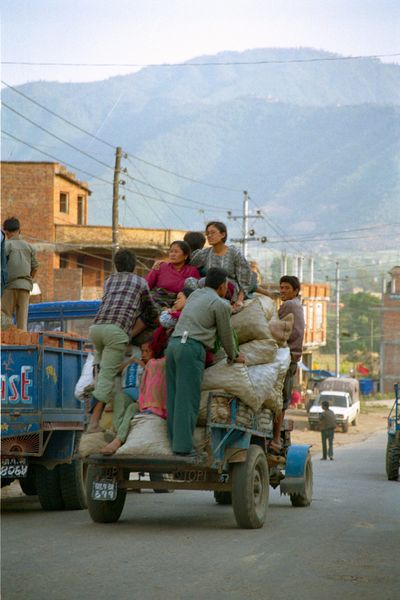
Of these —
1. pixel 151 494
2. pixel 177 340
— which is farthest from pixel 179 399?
pixel 151 494

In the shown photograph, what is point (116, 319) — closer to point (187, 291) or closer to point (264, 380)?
point (187, 291)

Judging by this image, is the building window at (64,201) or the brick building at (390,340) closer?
the building window at (64,201)

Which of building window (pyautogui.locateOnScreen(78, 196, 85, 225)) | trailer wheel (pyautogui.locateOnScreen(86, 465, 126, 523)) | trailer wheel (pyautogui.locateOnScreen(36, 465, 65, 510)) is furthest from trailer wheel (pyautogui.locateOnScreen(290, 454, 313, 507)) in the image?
building window (pyautogui.locateOnScreen(78, 196, 85, 225))

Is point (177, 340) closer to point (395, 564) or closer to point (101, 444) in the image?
point (101, 444)

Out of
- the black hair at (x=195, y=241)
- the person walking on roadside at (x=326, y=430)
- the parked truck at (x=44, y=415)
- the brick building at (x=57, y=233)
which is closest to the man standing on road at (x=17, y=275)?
the parked truck at (x=44, y=415)

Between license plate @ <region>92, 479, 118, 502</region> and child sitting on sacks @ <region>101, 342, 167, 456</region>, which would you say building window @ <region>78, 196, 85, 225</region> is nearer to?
child sitting on sacks @ <region>101, 342, 167, 456</region>

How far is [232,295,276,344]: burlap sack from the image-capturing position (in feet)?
40.0

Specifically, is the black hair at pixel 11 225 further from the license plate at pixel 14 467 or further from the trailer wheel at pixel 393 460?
the trailer wheel at pixel 393 460

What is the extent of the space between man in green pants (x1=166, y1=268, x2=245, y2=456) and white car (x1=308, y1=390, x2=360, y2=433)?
43.0 meters

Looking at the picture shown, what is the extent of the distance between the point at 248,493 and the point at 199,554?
6.06 feet

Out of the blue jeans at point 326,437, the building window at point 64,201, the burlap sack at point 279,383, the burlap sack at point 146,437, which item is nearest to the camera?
the burlap sack at point 146,437

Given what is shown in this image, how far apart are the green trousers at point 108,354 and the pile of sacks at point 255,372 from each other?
0.93 meters

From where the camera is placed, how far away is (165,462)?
10.9 meters

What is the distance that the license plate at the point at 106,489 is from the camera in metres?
→ 11.3
